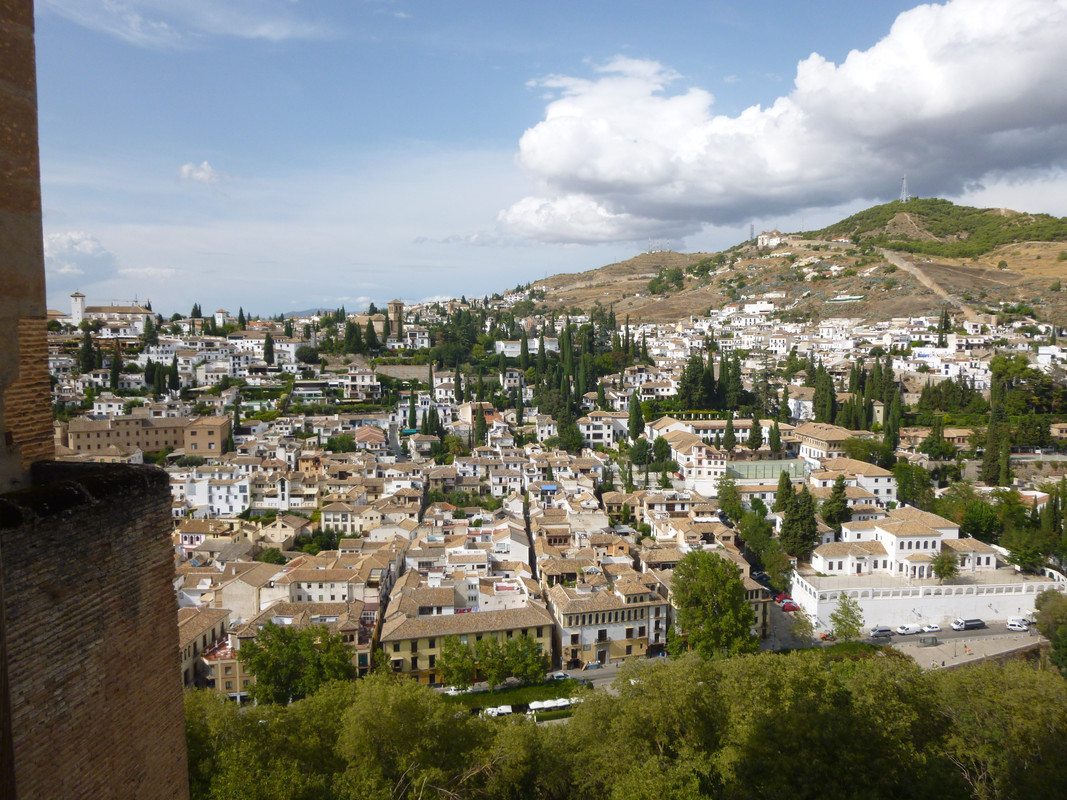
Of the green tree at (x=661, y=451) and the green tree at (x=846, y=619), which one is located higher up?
the green tree at (x=661, y=451)

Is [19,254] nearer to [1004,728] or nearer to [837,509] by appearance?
[1004,728]

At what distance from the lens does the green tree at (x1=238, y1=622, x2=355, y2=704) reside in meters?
13.3

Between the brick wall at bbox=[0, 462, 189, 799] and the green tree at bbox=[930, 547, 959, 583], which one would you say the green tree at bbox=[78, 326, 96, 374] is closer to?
the brick wall at bbox=[0, 462, 189, 799]

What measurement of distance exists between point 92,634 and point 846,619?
1895 centimetres

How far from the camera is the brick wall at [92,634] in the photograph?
224cm

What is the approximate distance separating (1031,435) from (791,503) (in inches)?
622

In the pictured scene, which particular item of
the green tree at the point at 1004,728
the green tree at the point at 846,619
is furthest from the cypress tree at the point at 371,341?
the green tree at the point at 1004,728

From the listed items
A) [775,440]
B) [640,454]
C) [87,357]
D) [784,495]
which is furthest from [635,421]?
[87,357]

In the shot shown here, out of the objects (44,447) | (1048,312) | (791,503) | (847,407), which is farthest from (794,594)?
(1048,312)

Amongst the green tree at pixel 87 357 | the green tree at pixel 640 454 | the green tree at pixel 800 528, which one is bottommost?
the green tree at pixel 800 528

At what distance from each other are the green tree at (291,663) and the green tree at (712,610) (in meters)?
7.96

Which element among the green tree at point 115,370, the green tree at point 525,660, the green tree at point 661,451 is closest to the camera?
the green tree at point 525,660

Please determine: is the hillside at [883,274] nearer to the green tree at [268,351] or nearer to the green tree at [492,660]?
the green tree at [268,351]

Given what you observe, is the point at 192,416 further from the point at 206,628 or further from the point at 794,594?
the point at 794,594
